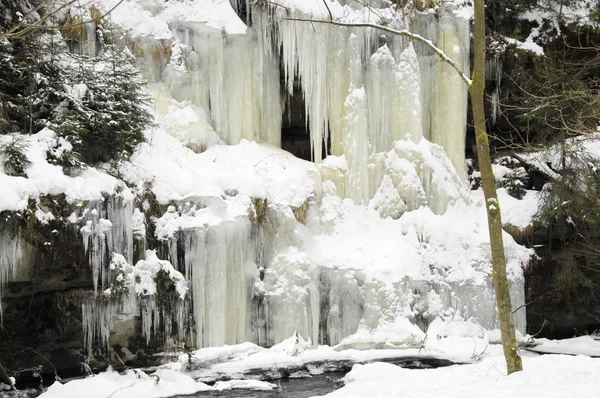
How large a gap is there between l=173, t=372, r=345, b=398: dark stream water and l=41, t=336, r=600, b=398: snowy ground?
0.21 meters

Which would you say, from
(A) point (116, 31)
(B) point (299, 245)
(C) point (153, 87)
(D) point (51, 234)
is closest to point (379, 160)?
(B) point (299, 245)

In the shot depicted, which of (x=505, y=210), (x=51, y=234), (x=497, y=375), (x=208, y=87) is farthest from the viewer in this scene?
(x=505, y=210)

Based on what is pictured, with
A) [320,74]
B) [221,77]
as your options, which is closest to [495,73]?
[320,74]

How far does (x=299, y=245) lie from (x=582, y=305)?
22.1 ft

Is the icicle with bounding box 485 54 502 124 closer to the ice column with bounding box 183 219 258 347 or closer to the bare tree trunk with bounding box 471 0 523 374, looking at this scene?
the ice column with bounding box 183 219 258 347

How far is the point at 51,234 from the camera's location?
9.09 m

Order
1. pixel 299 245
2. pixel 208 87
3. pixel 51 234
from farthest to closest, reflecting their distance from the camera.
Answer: pixel 208 87 → pixel 299 245 → pixel 51 234

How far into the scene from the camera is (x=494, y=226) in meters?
6.23

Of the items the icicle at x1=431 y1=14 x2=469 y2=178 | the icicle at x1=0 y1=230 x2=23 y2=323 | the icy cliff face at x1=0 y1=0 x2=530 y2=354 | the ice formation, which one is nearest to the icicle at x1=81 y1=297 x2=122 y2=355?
the icy cliff face at x1=0 y1=0 x2=530 y2=354

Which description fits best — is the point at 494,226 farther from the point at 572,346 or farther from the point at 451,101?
→ the point at 451,101

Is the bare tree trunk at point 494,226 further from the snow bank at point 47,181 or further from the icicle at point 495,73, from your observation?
the icicle at point 495,73

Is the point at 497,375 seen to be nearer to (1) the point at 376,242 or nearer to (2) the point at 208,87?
(1) the point at 376,242

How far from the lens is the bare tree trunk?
6.11m

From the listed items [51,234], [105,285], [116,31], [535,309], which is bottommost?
[535,309]
